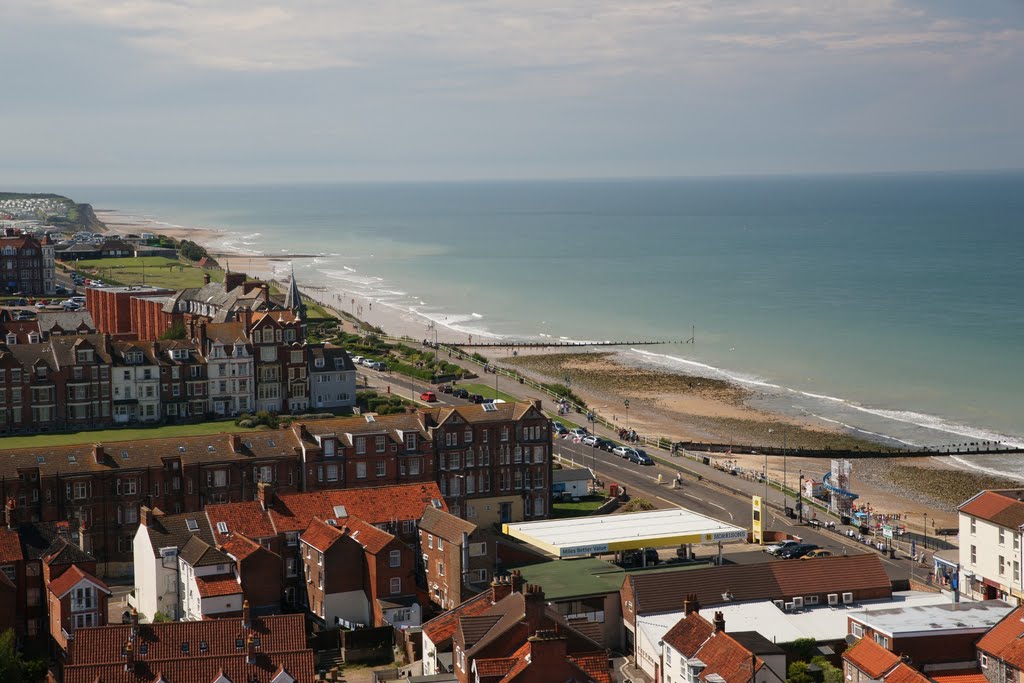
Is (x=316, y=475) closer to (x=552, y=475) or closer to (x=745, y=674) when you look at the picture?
(x=552, y=475)

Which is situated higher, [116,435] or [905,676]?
[905,676]

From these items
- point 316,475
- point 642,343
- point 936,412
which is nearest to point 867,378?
point 936,412

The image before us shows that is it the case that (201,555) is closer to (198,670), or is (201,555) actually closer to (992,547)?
(198,670)

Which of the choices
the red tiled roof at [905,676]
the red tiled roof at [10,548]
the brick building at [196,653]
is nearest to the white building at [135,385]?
the red tiled roof at [10,548]

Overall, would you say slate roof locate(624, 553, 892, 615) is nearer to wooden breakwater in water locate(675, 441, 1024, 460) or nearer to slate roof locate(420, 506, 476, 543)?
slate roof locate(420, 506, 476, 543)

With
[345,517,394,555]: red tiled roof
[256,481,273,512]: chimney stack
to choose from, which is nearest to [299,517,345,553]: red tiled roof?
[345,517,394,555]: red tiled roof

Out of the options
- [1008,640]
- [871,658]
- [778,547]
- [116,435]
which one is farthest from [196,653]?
[116,435]
